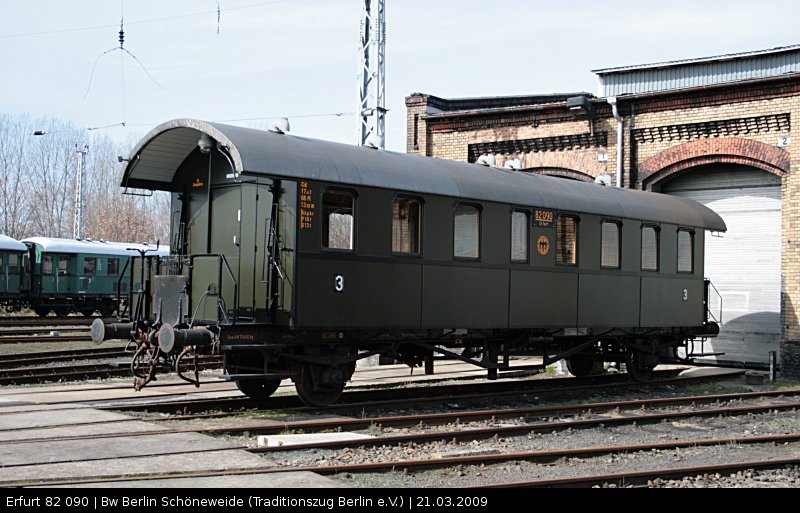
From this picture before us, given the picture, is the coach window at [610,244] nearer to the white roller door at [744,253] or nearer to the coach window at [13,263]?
the white roller door at [744,253]

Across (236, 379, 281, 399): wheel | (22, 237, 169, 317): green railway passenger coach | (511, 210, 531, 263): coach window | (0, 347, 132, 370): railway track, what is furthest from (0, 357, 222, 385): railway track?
(22, 237, 169, 317): green railway passenger coach

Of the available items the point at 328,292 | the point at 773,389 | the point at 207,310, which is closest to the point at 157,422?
the point at 207,310

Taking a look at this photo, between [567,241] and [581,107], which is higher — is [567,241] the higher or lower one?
the lower one

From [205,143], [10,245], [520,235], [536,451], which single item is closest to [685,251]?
[520,235]

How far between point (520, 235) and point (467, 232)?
48.4 inches

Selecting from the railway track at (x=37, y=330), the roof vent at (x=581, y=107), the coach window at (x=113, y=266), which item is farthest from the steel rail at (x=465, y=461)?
the coach window at (x=113, y=266)

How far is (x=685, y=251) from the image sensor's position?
18.1 m

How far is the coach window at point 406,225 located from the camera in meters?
12.6

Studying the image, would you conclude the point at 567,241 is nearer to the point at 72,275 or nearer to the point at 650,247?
the point at 650,247

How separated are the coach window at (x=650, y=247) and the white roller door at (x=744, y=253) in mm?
4136

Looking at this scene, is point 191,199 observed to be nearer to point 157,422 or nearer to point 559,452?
point 157,422

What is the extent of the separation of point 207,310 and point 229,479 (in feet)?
15.0

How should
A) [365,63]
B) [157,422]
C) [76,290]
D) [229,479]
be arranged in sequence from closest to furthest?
[229,479], [157,422], [365,63], [76,290]

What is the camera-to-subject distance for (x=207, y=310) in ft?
38.9
